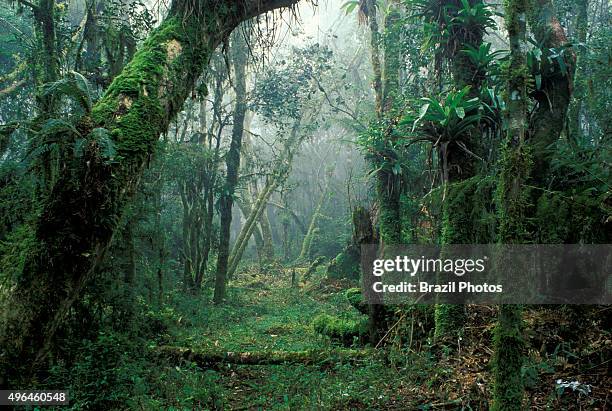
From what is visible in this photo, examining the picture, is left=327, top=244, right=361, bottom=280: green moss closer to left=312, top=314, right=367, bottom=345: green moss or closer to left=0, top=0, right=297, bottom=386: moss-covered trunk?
left=312, top=314, right=367, bottom=345: green moss

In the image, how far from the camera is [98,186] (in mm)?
3809

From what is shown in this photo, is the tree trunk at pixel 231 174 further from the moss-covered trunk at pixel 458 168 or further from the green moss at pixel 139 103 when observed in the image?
the green moss at pixel 139 103

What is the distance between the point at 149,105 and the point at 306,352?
3831 mm

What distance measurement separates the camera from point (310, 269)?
60.9ft

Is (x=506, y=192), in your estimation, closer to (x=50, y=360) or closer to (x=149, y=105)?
(x=149, y=105)

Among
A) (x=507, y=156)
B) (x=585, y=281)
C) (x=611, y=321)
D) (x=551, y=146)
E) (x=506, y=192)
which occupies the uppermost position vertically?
(x=551, y=146)

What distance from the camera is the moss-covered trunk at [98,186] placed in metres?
3.47

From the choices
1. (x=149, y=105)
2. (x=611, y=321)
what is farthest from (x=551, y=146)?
(x=149, y=105)

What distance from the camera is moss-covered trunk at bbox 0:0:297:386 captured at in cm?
347

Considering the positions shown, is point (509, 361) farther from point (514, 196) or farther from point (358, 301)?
point (358, 301)
